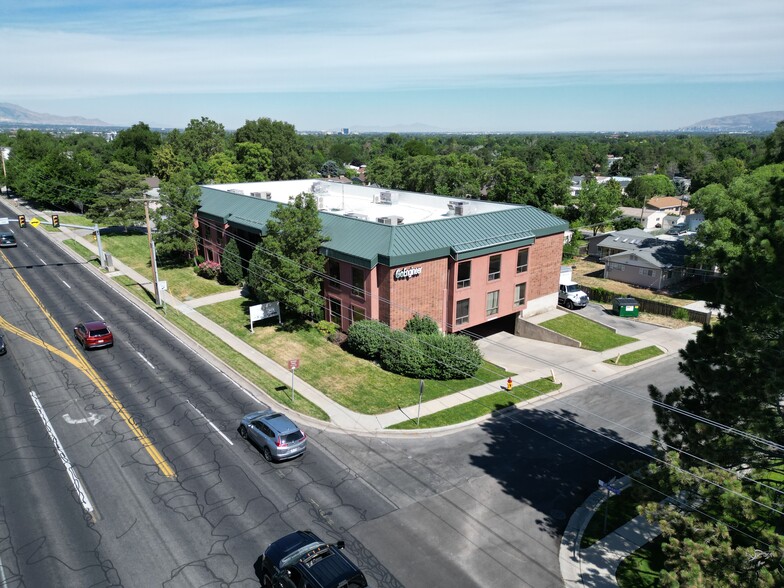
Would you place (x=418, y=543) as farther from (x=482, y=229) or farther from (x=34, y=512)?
(x=482, y=229)

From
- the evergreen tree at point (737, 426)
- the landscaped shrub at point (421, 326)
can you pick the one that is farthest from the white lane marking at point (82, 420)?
the evergreen tree at point (737, 426)

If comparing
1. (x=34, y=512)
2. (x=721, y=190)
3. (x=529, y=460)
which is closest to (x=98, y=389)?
(x=34, y=512)

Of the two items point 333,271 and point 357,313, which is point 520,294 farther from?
point 333,271

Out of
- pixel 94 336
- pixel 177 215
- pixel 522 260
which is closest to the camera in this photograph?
pixel 94 336

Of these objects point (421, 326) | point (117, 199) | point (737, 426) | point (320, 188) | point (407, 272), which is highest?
point (320, 188)

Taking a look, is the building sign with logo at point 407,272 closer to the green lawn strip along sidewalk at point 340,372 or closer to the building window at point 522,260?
the green lawn strip along sidewalk at point 340,372

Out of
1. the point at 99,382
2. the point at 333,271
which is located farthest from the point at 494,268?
the point at 99,382
